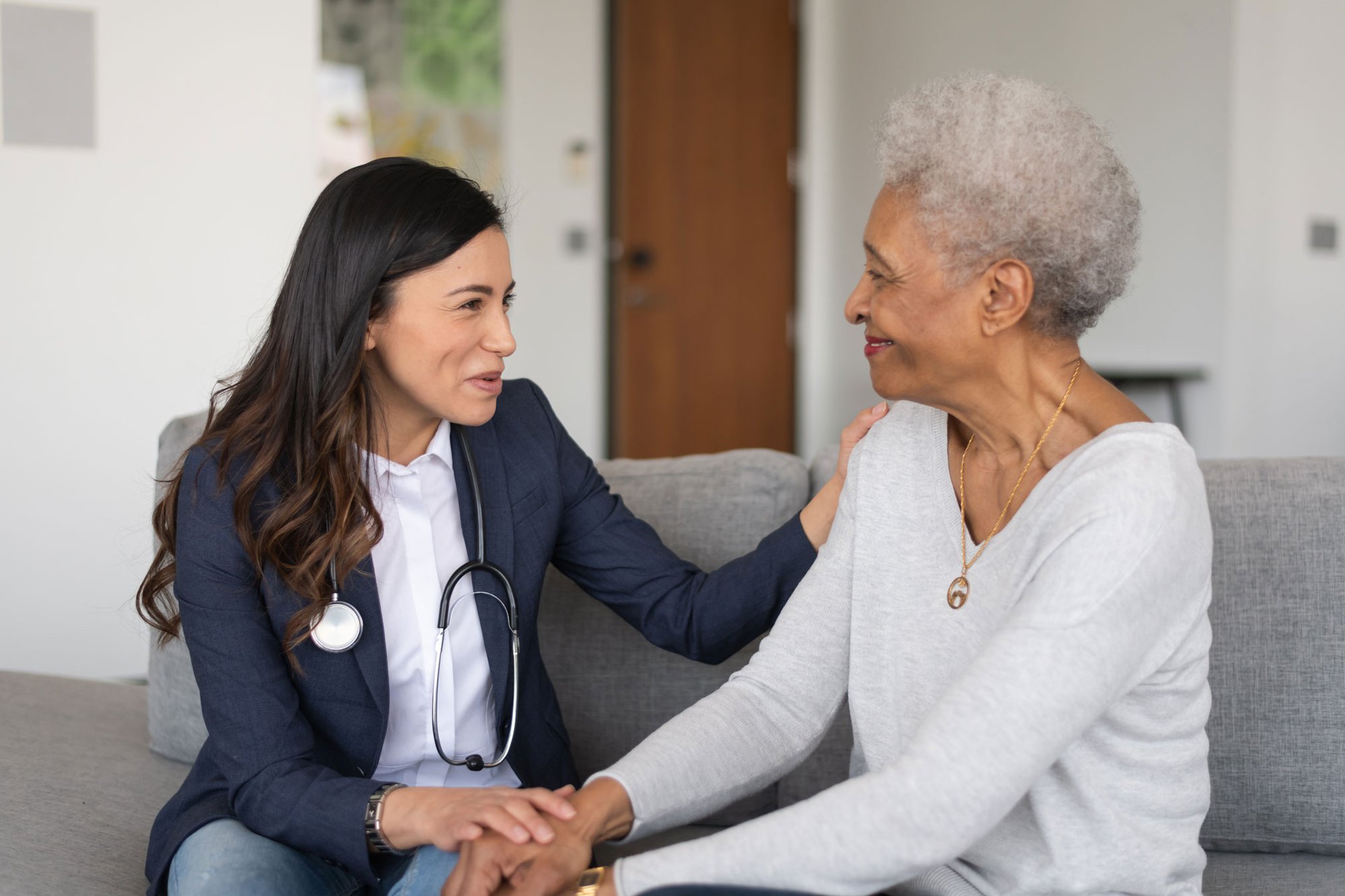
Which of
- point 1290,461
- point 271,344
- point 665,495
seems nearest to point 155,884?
point 271,344

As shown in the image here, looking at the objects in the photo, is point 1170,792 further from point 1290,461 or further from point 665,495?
point 665,495

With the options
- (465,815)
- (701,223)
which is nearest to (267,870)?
(465,815)

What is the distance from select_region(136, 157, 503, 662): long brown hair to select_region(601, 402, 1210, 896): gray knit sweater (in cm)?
44

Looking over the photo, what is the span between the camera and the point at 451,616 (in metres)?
1.58

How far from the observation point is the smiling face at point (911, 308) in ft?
4.27

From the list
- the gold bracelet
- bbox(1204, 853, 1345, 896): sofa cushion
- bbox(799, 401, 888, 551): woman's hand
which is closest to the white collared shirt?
the gold bracelet

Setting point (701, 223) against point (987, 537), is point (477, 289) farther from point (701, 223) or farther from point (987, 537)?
point (701, 223)

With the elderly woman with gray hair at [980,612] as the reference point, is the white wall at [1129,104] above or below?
above

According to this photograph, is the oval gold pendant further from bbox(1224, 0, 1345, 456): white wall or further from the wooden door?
the wooden door

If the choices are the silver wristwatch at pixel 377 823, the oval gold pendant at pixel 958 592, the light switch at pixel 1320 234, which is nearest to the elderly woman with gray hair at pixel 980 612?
the oval gold pendant at pixel 958 592

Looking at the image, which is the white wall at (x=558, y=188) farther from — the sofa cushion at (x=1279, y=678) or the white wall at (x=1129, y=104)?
the sofa cushion at (x=1279, y=678)

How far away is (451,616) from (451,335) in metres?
0.36

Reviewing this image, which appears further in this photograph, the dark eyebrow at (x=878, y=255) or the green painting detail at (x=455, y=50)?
the green painting detail at (x=455, y=50)

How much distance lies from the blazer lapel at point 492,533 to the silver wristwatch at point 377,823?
239 millimetres
